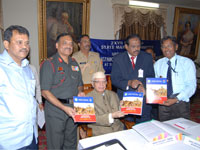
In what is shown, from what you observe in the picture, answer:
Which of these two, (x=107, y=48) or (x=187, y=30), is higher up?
(x=187, y=30)

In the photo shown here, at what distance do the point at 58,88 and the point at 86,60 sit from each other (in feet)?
6.61

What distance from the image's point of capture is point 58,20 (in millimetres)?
5445

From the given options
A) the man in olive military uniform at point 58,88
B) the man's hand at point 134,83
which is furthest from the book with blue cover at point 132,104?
the man in olive military uniform at point 58,88

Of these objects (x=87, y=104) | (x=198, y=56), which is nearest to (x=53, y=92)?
(x=87, y=104)

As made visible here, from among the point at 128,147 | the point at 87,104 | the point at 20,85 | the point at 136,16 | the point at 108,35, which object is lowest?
the point at 128,147

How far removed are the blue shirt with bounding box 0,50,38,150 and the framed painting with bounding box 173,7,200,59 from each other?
751 cm

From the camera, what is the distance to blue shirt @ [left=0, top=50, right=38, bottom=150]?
59.7 inches

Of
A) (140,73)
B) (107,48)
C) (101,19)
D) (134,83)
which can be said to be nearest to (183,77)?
(140,73)

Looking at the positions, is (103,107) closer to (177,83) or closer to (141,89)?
(141,89)

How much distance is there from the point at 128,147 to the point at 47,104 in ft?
4.43

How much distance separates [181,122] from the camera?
214 cm

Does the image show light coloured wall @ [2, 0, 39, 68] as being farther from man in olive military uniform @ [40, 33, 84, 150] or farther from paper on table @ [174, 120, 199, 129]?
paper on table @ [174, 120, 199, 129]

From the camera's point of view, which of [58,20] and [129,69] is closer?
[129,69]

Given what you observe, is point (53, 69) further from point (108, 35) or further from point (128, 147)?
point (108, 35)
